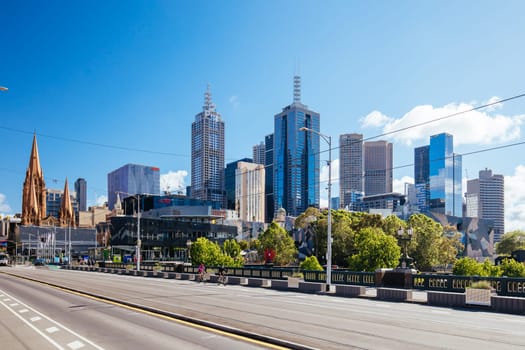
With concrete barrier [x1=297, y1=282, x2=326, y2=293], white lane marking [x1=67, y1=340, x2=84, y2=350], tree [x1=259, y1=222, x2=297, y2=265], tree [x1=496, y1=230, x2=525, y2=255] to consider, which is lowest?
tree [x1=496, y1=230, x2=525, y2=255]

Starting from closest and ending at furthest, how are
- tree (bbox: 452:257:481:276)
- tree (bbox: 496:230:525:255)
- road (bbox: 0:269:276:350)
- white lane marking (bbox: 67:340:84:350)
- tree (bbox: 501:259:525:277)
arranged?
white lane marking (bbox: 67:340:84:350) → road (bbox: 0:269:276:350) → tree (bbox: 452:257:481:276) → tree (bbox: 501:259:525:277) → tree (bbox: 496:230:525:255)

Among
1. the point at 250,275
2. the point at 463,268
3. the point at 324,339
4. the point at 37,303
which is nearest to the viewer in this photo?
the point at 324,339

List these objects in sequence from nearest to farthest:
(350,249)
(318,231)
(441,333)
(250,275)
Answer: (441,333) → (250,275) → (350,249) → (318,231)

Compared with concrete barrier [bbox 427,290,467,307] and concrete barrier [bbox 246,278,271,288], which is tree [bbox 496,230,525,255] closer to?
concrete barrier [bbox 246,278,271,288]

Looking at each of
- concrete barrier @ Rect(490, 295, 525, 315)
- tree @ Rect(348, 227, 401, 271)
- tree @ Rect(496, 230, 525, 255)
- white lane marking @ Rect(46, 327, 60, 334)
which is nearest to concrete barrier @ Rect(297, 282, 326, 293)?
concrete barrier @ Rect(490, 295, 525, 315)

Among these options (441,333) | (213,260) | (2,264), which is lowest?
(2,264)

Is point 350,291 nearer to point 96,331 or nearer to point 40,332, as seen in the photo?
point 96,331

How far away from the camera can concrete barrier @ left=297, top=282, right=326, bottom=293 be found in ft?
115

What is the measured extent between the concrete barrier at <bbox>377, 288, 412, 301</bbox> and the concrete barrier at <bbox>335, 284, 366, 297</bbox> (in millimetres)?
1785

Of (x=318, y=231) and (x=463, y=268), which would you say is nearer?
(x=463, y=268)

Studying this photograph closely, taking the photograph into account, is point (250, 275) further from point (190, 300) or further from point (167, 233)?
point (167, 233)

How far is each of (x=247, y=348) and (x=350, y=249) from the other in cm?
7657

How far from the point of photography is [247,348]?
13.9m

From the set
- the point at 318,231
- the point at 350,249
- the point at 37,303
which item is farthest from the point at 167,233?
the point at 37,303
